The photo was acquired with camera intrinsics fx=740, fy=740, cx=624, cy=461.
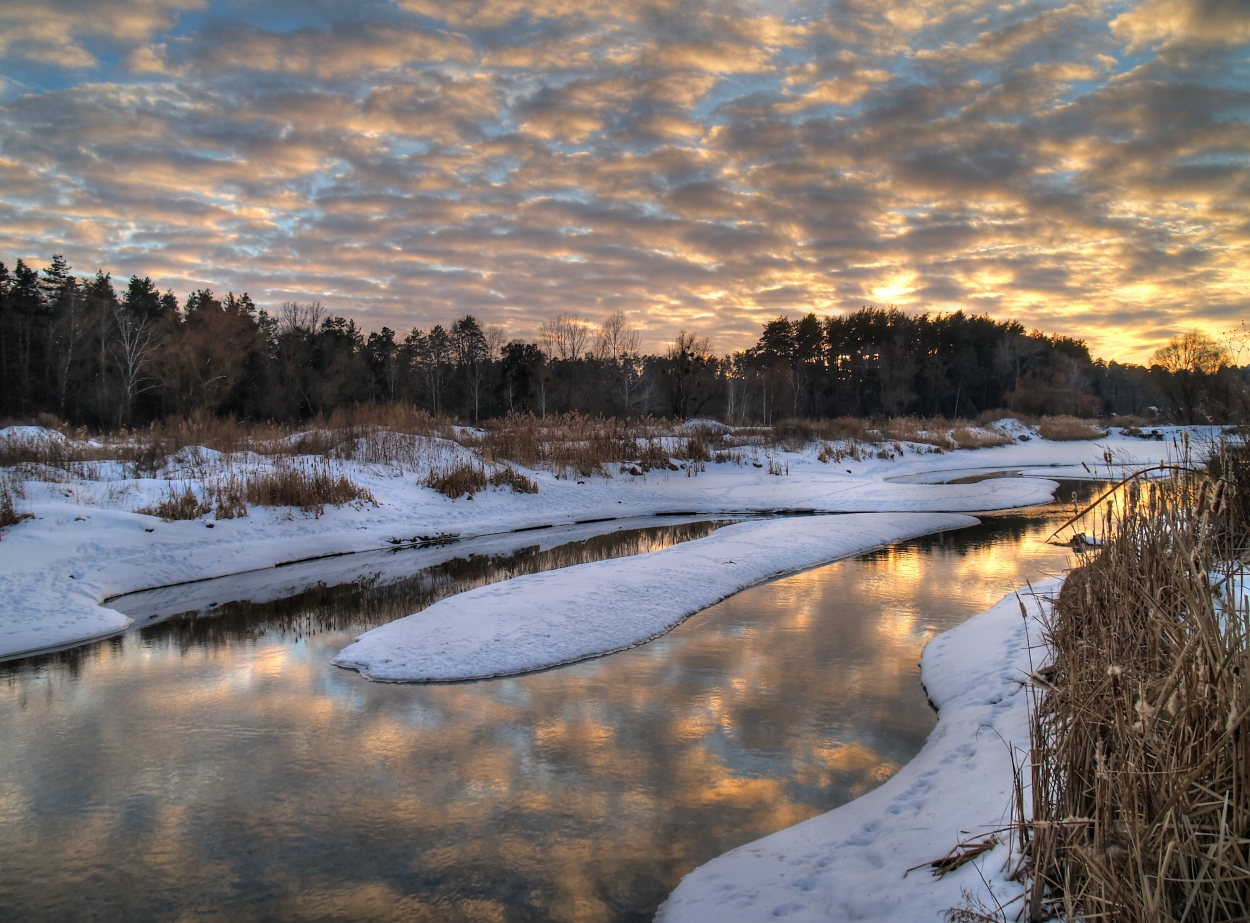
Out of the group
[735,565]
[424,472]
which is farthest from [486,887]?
[424,472]

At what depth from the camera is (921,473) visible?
2780 centimetres

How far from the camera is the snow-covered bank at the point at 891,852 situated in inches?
125

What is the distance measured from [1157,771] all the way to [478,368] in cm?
5872

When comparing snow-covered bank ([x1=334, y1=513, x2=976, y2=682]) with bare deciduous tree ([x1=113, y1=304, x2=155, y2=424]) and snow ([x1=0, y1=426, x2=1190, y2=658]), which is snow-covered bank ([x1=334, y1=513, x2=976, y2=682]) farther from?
bare deciduous tree ([x1=113, y1=304, x2=155, y2=424])

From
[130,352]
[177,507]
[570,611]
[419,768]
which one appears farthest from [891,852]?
[130,352]

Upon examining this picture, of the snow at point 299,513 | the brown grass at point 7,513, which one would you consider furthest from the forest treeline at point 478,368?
the brown grass at point 7,513

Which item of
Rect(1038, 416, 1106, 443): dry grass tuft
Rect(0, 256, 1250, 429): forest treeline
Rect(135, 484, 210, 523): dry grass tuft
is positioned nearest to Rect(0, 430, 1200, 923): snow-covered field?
Rect(135, 484, 210, 523): dry grass tuft

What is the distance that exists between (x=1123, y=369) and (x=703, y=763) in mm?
143819

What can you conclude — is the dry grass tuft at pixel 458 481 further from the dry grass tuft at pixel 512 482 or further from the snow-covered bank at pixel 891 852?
the snow-covered bank at pixel 891 852

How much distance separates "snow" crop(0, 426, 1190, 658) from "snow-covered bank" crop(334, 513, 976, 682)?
3933 mm

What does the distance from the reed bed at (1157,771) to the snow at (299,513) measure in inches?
43.9

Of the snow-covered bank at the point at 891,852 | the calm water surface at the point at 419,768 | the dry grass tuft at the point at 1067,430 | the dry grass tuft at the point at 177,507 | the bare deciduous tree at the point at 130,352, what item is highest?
the bare deciduous tree at the point at 130,352

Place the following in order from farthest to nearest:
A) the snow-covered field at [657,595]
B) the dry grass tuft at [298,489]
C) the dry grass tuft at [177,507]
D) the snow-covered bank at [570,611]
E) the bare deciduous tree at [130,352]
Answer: the bare deciduous tree at [130,352]
the dry grass tuft at [298,489]
the dry grass tuft at [177,507]
the snow-covered bank at [570,611]
the snow-covered field at [657,595]

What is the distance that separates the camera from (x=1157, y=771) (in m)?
2.16
